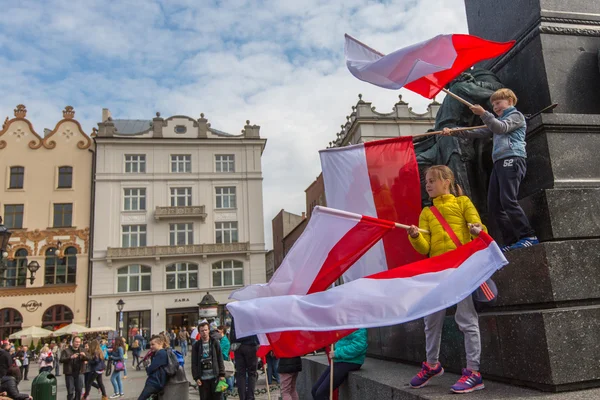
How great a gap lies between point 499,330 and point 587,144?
2.05m

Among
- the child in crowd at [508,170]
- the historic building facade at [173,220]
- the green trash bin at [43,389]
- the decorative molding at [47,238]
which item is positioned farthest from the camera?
the historic building facade at [173,220]

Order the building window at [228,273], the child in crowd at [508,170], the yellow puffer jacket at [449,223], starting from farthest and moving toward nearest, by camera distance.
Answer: the building window at [228,273] → the child in crowd at [508,170] → the yellow puffer jacket at [449,223]

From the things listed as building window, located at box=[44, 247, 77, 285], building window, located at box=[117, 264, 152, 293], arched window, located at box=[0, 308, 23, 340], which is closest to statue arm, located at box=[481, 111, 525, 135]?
building window, located at box=[117, 264, 152, 293]

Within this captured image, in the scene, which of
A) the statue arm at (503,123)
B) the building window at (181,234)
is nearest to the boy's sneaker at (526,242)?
the statue arm at (503,123)

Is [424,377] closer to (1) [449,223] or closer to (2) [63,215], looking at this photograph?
(1) [449,223]

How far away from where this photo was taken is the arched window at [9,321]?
118 ft

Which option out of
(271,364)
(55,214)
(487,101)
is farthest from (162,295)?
(487,101)

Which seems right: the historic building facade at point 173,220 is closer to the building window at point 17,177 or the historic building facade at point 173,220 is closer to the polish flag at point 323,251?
the building window at point 17,177

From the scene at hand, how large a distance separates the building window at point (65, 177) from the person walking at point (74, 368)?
2989cm

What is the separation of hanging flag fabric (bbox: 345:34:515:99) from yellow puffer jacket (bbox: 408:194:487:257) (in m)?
1.62

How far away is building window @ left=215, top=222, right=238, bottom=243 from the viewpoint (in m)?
41.2

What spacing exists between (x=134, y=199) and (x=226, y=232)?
7726 mm

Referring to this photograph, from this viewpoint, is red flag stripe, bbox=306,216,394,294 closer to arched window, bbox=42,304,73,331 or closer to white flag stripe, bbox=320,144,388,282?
white flag stripe, bbox=320,144,388,282

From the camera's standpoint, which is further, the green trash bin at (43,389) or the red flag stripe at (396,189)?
the green trash bin at (43,389)
